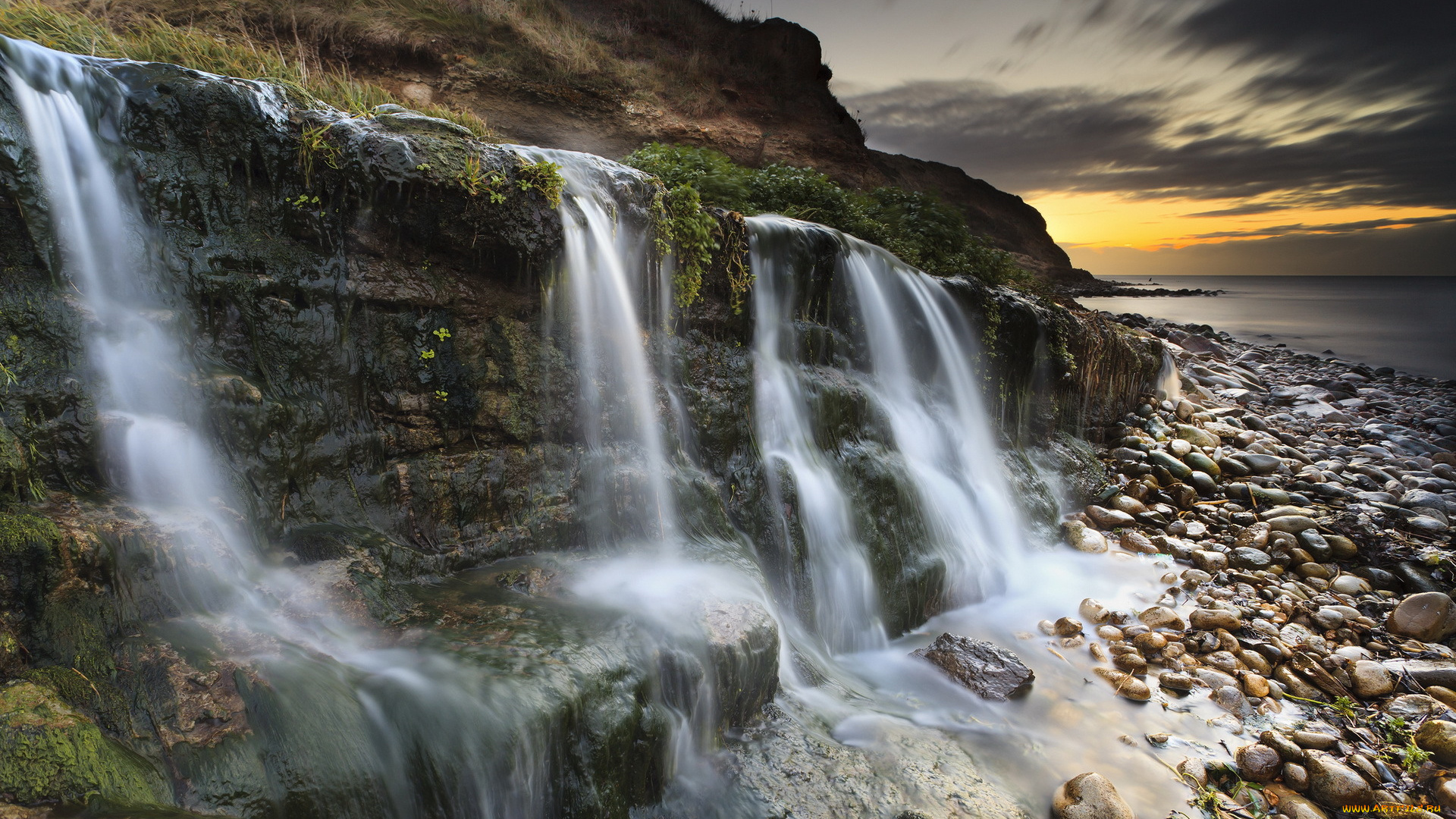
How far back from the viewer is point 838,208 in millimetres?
8531

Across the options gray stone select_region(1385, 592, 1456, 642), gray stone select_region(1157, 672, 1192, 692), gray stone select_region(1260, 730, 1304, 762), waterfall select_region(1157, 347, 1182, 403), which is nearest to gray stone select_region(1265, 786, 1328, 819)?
gray stone select_region(1260, 730, 1304, 762)

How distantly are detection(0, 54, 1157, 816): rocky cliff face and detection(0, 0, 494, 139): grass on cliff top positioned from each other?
3.85ft

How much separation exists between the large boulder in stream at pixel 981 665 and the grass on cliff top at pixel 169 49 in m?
5.93

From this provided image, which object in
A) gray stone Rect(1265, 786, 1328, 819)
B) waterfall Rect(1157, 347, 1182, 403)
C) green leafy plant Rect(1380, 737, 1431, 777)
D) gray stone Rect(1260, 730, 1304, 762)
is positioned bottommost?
gray stone Rect(1265, 786, 1328, 819)

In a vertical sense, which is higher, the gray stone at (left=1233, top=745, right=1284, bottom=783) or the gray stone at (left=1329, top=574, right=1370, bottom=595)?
the gray stone at (left=1329, top=574, right=1370, bottom=595)

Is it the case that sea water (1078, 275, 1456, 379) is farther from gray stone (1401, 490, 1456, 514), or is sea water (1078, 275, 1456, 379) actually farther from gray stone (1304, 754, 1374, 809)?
gray stone (1304, 754, 1374, 809)

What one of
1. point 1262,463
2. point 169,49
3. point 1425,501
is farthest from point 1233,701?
point 169,49

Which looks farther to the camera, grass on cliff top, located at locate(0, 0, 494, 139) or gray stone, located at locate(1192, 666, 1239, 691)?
gray stone, located at locate(1192, 666, 1239, 691)

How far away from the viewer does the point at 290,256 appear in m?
3.97

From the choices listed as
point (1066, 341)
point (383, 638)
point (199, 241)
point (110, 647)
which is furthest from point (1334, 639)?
point (199, 241)

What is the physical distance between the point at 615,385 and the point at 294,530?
2.34m

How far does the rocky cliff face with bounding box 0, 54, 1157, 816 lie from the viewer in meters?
2.65

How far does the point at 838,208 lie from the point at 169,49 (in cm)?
693

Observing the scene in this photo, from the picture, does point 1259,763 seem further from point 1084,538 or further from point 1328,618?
point 1084,538
